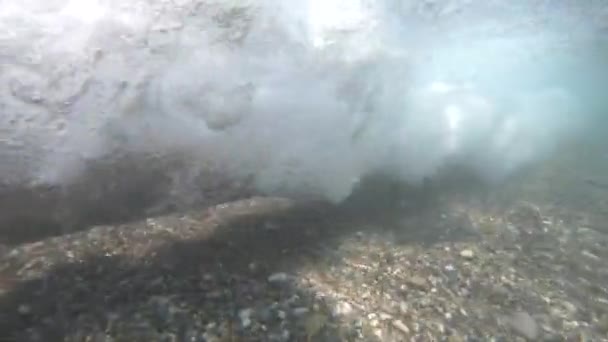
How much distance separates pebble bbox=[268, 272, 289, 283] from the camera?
14.8 ft

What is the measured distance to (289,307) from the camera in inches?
162

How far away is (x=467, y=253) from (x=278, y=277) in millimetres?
2607

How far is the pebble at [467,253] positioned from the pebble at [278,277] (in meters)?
2.41

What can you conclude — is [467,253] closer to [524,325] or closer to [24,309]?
[524,325]

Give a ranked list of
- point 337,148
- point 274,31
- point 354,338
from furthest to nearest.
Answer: point 337,148
point 274,31
point 354,338

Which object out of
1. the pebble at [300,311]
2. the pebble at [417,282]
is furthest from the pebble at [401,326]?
the pebble at [300,311]

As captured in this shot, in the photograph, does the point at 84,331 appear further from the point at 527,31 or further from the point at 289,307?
the point at 527,31

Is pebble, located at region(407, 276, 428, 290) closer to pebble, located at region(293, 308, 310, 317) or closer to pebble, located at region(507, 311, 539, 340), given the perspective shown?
pebble, located at region(507, 311, 539, 340)

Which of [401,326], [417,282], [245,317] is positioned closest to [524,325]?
[417,282]

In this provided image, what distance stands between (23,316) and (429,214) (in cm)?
543

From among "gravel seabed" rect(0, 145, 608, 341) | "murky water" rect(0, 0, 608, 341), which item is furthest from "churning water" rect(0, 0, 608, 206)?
"gravel seabed" rect(0, 145, 608, 341)

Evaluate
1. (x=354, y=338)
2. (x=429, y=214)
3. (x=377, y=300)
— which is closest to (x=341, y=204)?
(x=429, y=214)

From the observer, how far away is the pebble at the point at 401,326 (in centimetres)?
409

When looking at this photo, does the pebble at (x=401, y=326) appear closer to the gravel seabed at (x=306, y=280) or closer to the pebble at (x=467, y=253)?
the gravel seabed at (x=306, y=280)
